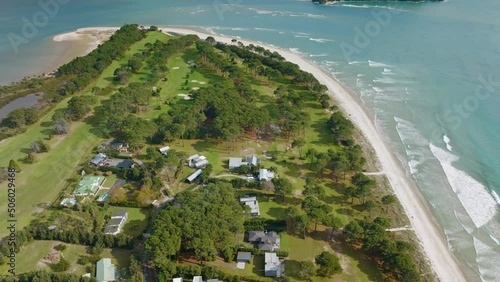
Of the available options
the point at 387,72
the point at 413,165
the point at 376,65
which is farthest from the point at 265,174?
the point at 376,65

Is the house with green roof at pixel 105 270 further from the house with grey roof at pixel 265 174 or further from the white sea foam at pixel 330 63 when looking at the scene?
the white sea foam at pixel 330 63

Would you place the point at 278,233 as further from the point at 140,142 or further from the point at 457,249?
the point at 140,142

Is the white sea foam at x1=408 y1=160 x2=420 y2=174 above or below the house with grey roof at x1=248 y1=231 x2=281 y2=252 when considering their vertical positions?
above

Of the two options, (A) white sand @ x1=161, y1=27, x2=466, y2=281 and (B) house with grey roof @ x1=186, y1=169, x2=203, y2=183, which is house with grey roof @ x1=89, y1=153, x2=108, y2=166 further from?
(A) white sand @ x1=161, y1=27, x2=466, y2=281

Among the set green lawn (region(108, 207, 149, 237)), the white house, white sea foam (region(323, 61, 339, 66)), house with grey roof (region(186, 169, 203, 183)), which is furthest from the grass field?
white sea foam (region(323, 61, 339, 66))

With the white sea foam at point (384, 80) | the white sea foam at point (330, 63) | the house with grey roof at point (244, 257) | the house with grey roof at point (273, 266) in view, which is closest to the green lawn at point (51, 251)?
the house with grey roof at point (244, 257)

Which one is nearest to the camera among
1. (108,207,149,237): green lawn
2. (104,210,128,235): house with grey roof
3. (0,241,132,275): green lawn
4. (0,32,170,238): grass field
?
(0,241,132,275): green lawn
